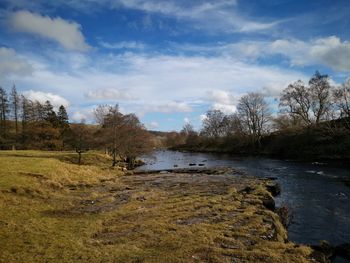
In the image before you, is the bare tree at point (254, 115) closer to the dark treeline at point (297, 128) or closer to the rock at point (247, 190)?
the dark treeline at point (297, 128)

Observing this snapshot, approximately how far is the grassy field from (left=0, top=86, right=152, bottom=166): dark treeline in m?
29.9

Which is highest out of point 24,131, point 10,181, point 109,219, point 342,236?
point 24,131

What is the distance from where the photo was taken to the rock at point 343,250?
14.3 meters

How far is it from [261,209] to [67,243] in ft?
43.4

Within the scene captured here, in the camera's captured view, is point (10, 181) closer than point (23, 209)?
No

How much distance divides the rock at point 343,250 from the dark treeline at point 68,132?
43292 millimetres

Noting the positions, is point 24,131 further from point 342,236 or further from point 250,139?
point 342,236

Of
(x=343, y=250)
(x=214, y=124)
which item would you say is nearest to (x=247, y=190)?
(x=343, y=250)

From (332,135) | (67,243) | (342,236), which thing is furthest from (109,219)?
(332,135)

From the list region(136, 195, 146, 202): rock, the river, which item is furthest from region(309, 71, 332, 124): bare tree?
region(136, 195, 146, 202): rock

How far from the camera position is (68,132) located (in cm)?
8694

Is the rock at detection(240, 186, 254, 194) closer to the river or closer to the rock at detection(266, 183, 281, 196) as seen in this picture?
the rock at detection(266, 183, 281, 196)

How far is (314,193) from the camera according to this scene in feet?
97.5

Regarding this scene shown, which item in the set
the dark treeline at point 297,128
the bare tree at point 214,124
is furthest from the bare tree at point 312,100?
the bare tree at point 214,124
